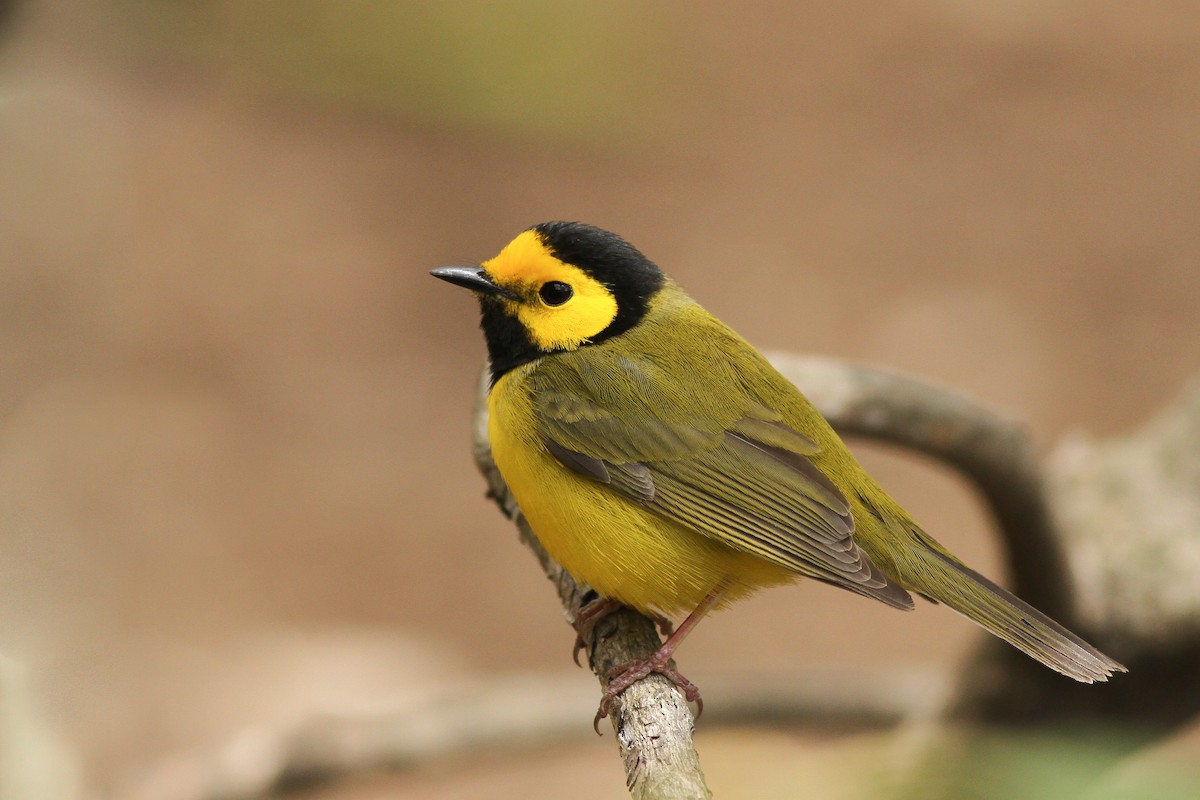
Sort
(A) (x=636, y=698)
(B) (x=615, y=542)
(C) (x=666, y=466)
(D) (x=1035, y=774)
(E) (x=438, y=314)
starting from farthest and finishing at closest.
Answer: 1. (E) (x=438, y=314)
2. (C) (x=666, y=466)
3. (B) (x=615, y=542)
4. (A) (x=636, y=698)
5. (D) (x=1035, y=774)

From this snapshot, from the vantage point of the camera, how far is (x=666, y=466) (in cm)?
313

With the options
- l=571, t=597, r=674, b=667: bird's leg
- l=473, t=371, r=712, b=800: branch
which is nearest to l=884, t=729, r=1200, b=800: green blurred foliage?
l=473, t=371, r=712, b=800: branch

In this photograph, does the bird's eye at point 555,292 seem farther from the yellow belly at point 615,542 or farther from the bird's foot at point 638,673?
the bird's foot at point 638,673

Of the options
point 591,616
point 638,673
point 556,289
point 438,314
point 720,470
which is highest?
point 438,314

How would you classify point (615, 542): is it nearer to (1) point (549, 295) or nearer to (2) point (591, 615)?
(2) point (591, 615)

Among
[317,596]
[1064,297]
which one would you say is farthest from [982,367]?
[317,596]

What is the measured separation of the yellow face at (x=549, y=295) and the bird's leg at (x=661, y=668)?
2.62 feet

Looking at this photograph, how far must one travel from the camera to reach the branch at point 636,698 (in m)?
2.24

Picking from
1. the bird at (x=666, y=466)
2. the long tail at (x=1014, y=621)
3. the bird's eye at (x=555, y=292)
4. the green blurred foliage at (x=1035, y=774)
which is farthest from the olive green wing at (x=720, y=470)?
the green blurred foliage at (x=1035, y=774)

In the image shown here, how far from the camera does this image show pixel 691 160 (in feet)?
30.0

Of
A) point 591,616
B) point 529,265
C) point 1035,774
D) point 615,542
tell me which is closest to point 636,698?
point 615,542

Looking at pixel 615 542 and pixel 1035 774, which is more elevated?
pixel 615 542

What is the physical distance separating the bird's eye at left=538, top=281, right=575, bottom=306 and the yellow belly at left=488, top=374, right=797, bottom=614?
0.38m

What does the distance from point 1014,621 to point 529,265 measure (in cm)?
152
